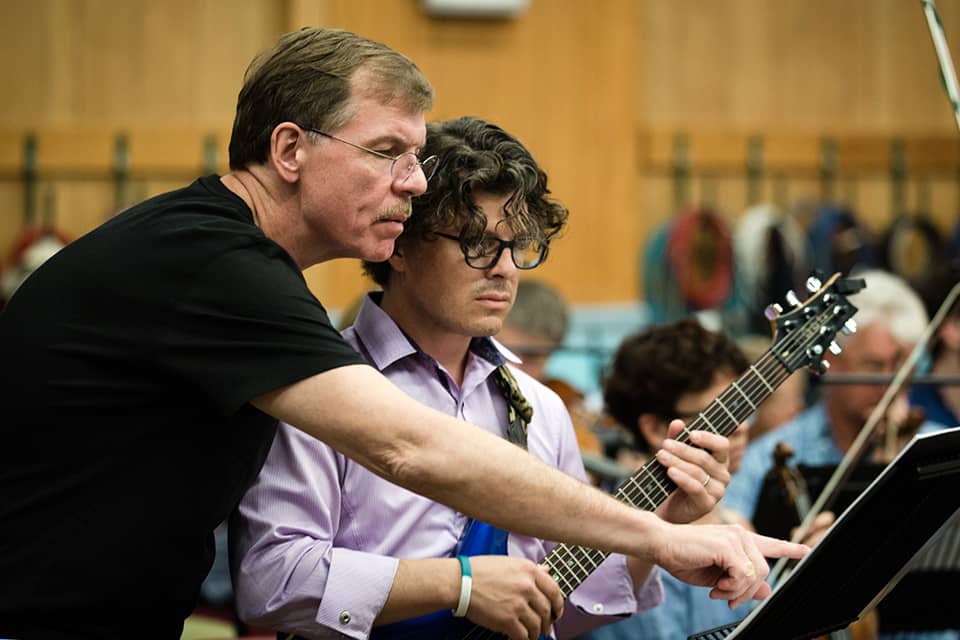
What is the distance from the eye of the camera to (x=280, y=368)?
1.78 metres

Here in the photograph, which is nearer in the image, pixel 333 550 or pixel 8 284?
pixel 333 550

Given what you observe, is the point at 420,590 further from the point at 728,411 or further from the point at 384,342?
the point at 728,411

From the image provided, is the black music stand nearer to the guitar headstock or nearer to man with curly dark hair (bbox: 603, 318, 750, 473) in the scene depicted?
the guitar headstock

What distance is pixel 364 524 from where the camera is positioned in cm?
219

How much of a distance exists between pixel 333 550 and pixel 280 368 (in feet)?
1.44

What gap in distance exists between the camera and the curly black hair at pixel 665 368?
300 centimetres

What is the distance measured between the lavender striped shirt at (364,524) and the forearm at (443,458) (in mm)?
43

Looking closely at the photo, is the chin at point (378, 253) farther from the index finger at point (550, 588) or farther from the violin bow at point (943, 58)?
the violin bow at point (943, 58)

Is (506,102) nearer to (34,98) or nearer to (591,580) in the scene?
(34,98)

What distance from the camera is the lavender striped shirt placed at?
6.81 ft

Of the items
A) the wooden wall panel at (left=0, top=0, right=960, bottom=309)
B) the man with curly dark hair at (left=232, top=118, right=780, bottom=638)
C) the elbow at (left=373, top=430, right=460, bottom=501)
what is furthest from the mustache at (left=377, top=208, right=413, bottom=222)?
the wooden wall panel at (left=0, top=0, right=960, bottom=309)

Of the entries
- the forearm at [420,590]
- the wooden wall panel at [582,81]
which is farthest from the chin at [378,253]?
the wooden wall panel at [582,81]

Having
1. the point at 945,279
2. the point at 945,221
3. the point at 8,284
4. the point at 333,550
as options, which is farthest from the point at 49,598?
the point at 945,221

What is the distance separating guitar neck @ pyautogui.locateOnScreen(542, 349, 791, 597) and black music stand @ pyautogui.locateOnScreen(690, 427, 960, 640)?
31 cm
